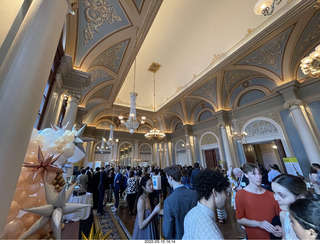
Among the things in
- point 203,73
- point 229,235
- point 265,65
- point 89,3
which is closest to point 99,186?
point 229,235

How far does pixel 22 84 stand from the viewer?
0.64 meters

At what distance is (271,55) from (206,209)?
7.80 m

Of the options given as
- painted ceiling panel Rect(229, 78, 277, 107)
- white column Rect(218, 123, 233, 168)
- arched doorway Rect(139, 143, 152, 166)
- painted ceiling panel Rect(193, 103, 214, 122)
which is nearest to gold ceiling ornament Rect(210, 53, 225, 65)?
painted ceiling panel Rect(229, 78, 277, 107)

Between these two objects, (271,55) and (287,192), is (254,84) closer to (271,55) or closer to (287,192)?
(271,55)

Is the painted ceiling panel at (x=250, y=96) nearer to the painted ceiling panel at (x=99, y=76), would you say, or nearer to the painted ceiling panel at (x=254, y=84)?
the painted ceiling panel at (x=254, y=84)

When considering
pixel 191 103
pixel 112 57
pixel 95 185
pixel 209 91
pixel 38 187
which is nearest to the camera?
pixel 38 187

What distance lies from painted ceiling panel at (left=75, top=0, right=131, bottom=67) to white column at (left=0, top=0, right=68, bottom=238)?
3.16m

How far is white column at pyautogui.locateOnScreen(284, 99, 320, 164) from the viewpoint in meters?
4.89

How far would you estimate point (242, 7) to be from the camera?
5.00 m

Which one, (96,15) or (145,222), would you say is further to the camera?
(96,15)

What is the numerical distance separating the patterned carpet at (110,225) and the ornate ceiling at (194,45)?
177 inches

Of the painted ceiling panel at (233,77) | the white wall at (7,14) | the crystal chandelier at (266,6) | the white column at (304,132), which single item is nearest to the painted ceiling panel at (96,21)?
the white wall at (7,14)

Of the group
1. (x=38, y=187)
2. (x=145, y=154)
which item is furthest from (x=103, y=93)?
(x=145, y=154)
